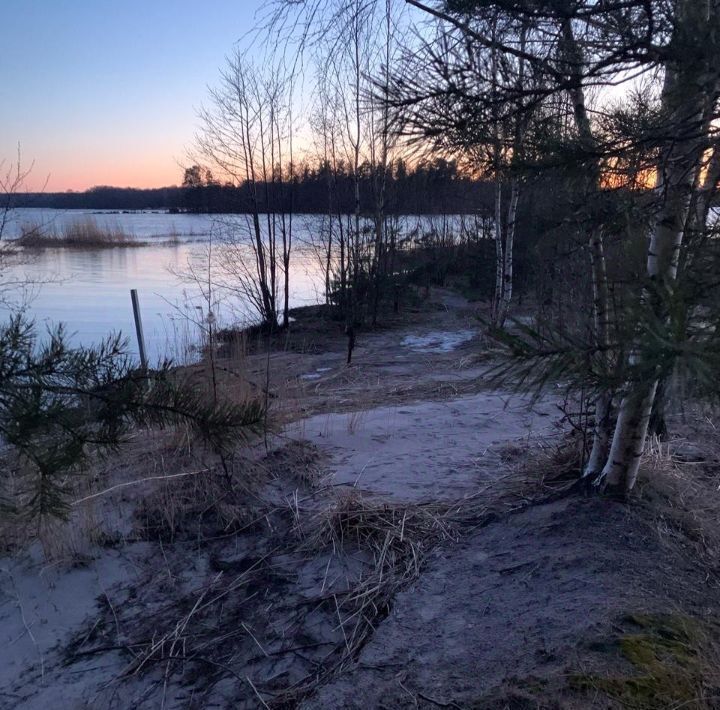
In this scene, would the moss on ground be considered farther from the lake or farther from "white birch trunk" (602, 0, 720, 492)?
the lake

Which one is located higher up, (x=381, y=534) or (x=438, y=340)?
(x=381, y=534)

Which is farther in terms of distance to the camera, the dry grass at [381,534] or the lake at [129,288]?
the lake at [129,288]

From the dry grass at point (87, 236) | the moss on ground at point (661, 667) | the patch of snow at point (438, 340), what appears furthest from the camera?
the dry grass at point (87, 236)

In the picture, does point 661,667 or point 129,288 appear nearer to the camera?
point 661,667

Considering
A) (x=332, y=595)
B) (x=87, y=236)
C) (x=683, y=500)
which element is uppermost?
(x=683, y=500)

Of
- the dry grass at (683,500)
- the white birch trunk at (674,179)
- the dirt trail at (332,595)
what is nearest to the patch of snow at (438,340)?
the dirt trail at (332,595)

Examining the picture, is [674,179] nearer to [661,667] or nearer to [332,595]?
[661,667]

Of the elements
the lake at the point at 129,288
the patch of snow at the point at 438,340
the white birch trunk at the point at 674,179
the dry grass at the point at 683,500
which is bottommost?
the patch of snow at the point at 438,340

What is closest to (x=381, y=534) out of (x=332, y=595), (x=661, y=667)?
(x=332, y=595)

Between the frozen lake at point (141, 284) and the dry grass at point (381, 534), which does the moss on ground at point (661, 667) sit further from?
the frozen lake at point (141, 284)

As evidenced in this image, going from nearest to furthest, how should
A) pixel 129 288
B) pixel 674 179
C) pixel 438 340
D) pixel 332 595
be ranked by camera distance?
pixel 674 179 → pixel 332 595 → pixel 438 340 → pixel 129 288

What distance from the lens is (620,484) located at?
131 inches

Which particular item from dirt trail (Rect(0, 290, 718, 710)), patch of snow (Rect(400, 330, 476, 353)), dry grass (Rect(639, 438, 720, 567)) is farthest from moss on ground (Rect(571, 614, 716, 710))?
patch of snow (Rect(400, 330, 476, 353))

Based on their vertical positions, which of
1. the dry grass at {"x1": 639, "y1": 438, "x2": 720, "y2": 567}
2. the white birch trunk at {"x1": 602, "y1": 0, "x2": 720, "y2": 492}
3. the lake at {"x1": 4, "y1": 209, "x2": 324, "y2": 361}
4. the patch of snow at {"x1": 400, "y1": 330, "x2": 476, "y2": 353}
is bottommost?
the patch of snow at {"x1": 400, "y1": 330, "x2": 476, "y2": 353}
